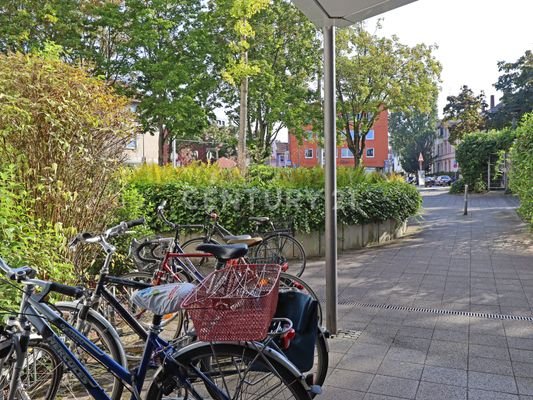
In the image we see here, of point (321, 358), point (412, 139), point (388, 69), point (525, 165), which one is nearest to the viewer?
point (321, 358)

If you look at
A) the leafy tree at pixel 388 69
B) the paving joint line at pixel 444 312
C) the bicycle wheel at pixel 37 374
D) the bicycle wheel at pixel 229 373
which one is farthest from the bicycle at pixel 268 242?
the leafy tree at pixel 388 69

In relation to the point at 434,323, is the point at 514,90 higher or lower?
higher

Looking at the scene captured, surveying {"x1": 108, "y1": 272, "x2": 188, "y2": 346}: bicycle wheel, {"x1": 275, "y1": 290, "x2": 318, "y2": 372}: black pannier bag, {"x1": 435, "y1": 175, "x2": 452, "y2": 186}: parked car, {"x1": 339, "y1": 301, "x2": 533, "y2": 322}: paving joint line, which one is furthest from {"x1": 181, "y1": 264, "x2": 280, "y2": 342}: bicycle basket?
{"x1": 435, "y1": 175, "x2": 452, "y2": 186}: parked car

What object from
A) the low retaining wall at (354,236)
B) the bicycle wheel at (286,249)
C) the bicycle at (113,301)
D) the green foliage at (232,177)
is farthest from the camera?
the green foliage at (232,177)

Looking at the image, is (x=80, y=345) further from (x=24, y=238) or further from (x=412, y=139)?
(x=412, y=139)

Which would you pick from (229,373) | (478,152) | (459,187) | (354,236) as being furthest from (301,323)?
(459,187)

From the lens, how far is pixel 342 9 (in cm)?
372

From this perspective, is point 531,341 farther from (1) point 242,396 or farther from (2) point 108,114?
(2) point 108,114

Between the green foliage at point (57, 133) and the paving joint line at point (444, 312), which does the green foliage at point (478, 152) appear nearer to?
the paving joint line at point (444, 312)

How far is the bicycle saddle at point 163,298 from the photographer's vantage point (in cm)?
211

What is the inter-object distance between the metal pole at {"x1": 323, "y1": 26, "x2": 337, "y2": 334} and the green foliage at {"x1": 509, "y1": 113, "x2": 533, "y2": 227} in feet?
20.6

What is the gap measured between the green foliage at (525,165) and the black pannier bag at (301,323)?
7.86 metres

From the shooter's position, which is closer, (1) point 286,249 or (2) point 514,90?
(1) point 286,249

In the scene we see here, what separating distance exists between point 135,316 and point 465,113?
41325mm
